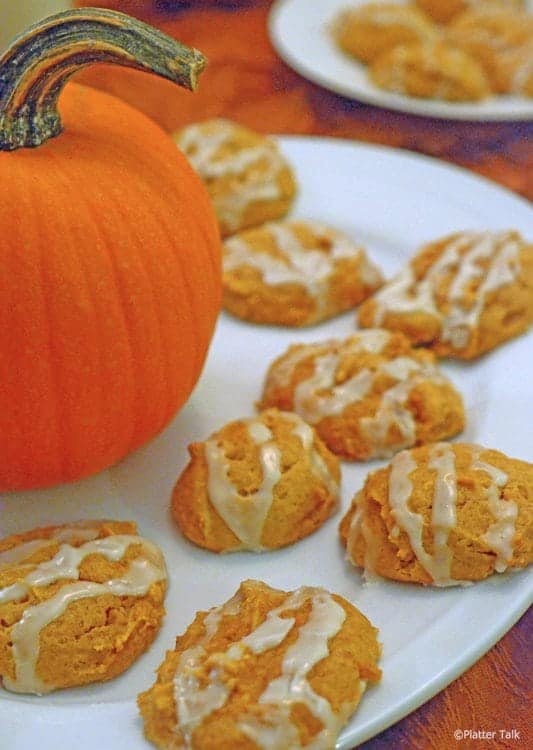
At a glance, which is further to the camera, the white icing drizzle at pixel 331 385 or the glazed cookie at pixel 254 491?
the white icing drizzle at pixel 331 385

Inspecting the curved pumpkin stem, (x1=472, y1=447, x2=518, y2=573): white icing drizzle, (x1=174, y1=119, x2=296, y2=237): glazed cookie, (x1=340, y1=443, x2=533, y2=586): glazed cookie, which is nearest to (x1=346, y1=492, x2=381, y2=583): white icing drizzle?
(x1=340, y1=443, x2=533, y2=586): glazed cookie

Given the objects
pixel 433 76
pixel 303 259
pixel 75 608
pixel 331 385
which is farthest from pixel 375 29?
pixel 75 608

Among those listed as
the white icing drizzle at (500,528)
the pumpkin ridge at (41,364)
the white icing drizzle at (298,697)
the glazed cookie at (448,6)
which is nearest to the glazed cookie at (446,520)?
the white icing drizzle at (500,528)

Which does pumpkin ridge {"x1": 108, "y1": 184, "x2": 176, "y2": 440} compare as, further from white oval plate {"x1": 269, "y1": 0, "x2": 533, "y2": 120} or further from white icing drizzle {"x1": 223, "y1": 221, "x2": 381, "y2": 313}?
white oval plate {"x1": 269, "y1": 0, "x2": 533, "y2": 120}

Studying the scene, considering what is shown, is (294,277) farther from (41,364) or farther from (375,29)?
(375,29)

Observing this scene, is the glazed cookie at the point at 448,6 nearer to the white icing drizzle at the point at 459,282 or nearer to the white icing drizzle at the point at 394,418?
the white icing drizzle at the point at 459,282

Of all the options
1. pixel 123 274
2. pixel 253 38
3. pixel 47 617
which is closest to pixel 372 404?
pixel 123 274

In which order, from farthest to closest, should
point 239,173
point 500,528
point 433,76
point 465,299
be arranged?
1. point 433,76
2. point 239,173
3. point 465,299
4. point 500,528
